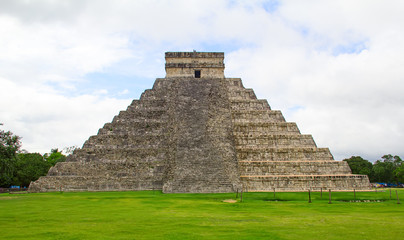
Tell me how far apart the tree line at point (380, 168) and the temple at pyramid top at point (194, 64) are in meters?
32.4

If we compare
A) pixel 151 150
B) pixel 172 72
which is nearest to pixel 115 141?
pixel 151 150

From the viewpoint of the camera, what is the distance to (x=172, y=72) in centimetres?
2812

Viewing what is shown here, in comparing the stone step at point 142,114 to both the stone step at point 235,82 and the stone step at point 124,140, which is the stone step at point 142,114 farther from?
the stone step at point 235,82

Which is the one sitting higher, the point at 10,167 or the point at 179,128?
the point at 179,128

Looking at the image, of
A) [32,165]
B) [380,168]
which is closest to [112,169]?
[32,165]

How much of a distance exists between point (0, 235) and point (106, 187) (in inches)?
479

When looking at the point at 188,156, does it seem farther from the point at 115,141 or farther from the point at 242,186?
the point at 115,141

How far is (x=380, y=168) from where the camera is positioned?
48.9 metres

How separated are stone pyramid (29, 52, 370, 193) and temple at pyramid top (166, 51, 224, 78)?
187 centimetres

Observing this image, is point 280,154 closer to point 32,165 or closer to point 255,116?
point 255,116

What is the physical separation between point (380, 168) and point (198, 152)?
3999 cm

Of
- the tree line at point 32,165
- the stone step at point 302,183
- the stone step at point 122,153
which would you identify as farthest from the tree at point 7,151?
the stone step at point 302,183

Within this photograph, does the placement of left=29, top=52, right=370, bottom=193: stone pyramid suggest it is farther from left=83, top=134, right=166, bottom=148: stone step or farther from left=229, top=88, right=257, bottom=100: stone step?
left=229, top=88, right=257, bottom=100: stone step

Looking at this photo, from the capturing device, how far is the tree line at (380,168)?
49.0 m
